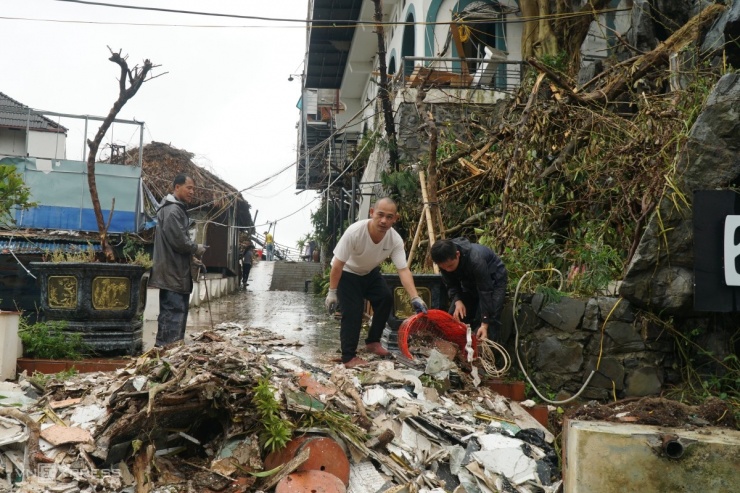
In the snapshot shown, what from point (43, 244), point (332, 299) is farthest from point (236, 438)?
point (43, 244)

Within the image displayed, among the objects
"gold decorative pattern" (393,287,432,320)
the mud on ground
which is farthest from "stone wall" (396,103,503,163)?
the mud on ground

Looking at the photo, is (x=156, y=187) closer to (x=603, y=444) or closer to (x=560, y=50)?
(x=560, y=50)

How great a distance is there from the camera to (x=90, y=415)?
16.0ft

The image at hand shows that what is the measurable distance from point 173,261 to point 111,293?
0.82 meters

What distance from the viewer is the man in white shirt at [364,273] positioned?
6.28 metres

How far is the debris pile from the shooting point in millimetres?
4121

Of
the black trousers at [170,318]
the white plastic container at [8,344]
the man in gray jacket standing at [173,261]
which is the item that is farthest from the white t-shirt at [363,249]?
the white plastic container at [8,344]

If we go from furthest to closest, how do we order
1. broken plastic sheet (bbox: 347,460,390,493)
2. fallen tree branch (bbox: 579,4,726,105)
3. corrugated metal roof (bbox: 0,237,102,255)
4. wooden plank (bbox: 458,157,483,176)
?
corrugated metal roof (bbox: 0,237,102,255) → wooden plank (bbox: 458,157,483,176) → fallen tree branch (bbox: 579,4,726,105) → broken plastic sheet (bbox: 347,460,390,493)

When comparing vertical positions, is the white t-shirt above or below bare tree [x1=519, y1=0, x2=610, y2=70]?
below

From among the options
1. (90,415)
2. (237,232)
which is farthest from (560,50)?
(237,232)

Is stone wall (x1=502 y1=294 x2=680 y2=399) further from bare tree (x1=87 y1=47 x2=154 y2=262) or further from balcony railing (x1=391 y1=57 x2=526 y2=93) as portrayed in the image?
balcony railing (x1=391 y1=57 x2=526 y2=93)

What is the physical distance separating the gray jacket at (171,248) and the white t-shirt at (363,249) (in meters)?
1.67

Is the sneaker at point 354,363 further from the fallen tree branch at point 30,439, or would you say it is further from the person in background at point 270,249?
the person in background at point 270,249

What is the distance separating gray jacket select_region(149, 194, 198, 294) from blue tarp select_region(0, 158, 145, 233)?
33.3ft
